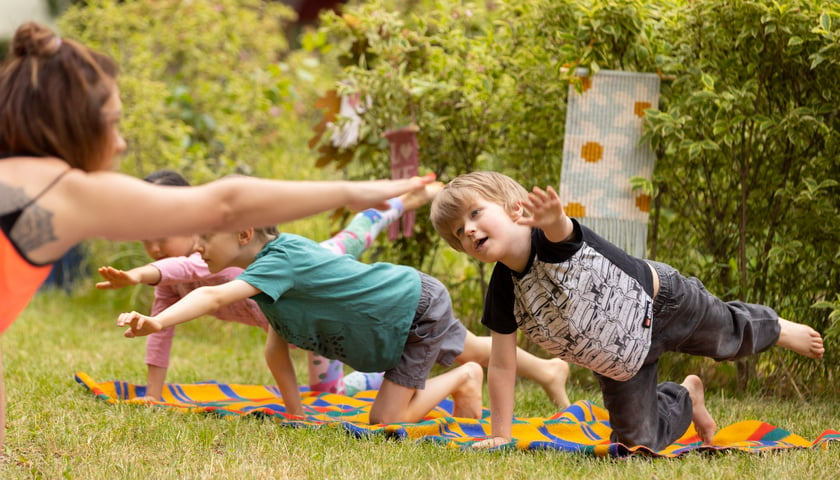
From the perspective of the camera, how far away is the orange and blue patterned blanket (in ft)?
9.91

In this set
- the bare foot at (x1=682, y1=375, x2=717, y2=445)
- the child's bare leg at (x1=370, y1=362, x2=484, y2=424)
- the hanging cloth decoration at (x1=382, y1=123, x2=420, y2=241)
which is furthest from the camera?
the hanging cloth decoration at (x1=382, y1=123, x2=420, y2=241)

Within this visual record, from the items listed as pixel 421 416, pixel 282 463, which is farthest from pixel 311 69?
pixel 282 463

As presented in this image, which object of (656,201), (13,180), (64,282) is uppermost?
(13,180)

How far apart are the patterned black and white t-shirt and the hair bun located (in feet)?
5.11

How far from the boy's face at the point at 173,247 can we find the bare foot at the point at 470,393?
4.27ft

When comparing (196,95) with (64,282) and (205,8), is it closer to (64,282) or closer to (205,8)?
(205,8)

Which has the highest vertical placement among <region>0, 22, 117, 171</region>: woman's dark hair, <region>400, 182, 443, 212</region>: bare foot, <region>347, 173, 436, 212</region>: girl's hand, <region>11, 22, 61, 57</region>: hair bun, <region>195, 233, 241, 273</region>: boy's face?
<region>11, 22, 61, 57</region>: hair bun

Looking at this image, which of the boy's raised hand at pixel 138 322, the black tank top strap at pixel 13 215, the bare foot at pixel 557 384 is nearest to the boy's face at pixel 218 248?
the boy's raised hand at pixel 138 322

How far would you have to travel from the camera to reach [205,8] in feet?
26.7

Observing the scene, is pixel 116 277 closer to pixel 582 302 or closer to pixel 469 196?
pixel 469 196

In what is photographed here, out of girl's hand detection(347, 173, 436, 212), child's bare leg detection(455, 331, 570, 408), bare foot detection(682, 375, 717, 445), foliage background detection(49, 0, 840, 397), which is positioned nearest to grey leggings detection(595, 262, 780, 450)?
bare foot detection(682, 375, 717, 445)

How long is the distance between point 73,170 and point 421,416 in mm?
1961

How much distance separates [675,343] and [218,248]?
173 centimetres

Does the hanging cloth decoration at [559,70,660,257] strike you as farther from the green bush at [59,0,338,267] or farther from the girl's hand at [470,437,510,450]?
the green bush at [59,0,338,267]
